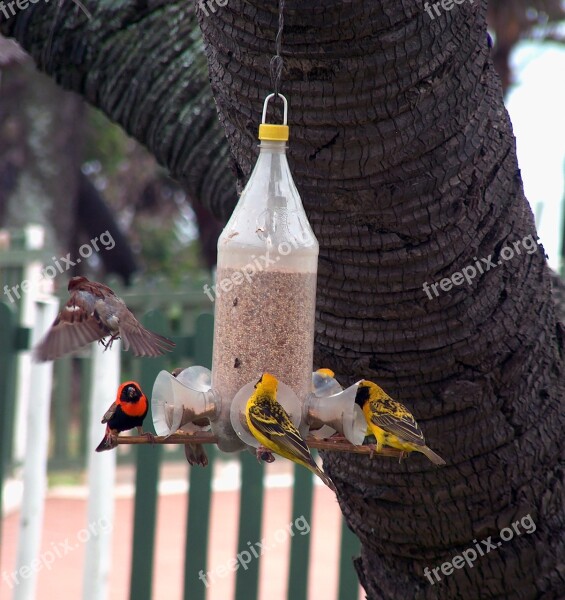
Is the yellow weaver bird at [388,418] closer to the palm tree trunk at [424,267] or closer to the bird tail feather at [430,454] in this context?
the bird tail feather at [430,454]

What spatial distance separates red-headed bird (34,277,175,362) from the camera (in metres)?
2.83

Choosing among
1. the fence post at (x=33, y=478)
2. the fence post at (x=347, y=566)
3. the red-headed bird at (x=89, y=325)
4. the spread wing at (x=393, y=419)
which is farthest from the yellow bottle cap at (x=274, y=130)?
the fence post at (x=347, y=566)

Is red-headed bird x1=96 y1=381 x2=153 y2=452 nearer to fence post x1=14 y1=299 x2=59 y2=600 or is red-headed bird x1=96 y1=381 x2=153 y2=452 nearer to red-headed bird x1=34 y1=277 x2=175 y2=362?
red-headed bird x1=34 y1=277 x2=175 y2=362

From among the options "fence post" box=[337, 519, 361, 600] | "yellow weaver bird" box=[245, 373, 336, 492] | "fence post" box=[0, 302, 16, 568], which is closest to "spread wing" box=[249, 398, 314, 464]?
"yellow weaver bird" box=[245, 373, 336, 492]

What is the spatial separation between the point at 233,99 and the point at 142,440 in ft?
2.70

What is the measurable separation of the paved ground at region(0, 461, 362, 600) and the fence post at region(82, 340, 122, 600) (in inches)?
48.9

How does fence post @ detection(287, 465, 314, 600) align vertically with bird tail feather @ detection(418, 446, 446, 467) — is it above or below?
below

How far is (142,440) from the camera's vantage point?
222 cm

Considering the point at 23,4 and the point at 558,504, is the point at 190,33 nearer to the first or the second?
the point at 23,4

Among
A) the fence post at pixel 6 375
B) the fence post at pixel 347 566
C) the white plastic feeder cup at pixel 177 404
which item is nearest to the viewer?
the white plastic feeder cup at pixel 177 404

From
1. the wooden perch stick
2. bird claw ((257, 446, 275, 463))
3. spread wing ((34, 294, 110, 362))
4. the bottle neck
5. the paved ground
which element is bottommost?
the paved ground

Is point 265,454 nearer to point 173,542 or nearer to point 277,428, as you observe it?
point 277,428

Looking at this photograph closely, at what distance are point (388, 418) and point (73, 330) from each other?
3.81ft

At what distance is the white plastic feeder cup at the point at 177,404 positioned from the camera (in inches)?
88.8
